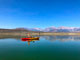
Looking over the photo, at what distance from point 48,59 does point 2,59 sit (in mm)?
7784

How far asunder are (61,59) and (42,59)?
328 cm

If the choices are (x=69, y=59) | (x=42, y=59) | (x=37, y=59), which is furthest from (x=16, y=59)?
(x=69, y=59)

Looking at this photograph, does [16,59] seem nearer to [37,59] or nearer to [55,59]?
[37,59]

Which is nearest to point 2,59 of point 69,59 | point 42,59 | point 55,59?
point 42,59

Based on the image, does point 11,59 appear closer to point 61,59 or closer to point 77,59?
point 61,59

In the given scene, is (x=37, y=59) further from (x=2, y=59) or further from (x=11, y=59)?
(x=2, y=59)

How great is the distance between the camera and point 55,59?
1381cm

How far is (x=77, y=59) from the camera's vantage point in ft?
45.8

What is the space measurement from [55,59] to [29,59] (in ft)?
14.6

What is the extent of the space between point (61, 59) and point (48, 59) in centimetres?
225

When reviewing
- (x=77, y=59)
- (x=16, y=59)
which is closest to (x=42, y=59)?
(x=16, y=59)

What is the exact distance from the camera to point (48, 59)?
45.0 feet

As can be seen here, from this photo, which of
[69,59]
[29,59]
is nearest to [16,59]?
[29,59]

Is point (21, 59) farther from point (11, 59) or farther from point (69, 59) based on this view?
point (69, 59)
